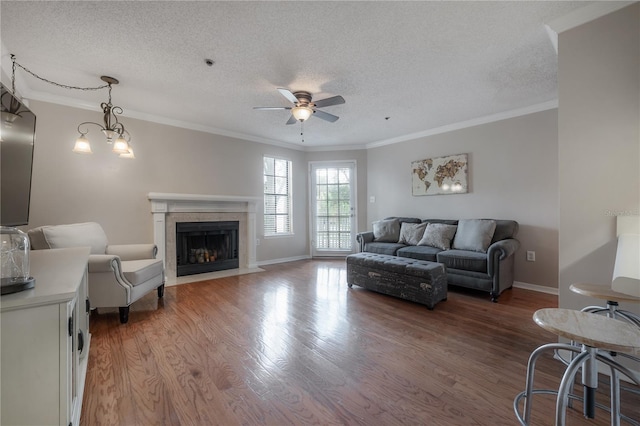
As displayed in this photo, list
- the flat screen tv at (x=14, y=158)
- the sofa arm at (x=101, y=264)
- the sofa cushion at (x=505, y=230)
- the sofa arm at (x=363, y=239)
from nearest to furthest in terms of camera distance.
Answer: the flat screen tv at (x=14, y=158), the sofa arm at (x=101, y=264), the sofa cushion at (x=505, y=230), the sofa arm at (x=363, y=239)

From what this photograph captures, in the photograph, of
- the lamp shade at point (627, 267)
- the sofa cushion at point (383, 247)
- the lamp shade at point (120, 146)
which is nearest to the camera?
the lamp shade at point (627, 267)

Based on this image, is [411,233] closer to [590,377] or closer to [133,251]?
[590,377]

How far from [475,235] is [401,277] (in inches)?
56.1

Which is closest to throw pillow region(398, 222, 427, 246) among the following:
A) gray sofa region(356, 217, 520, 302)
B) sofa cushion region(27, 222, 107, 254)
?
gray sofa region(356, 217, 520, 302)

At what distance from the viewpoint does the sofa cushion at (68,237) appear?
259 cm

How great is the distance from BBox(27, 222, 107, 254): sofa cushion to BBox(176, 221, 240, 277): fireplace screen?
1171mm

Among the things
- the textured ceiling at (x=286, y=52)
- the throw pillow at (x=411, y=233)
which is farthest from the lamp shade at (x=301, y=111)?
the throw pillow at (x=411, y=233)

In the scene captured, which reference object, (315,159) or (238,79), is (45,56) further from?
(315,159)

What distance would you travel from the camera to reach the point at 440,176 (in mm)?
4707

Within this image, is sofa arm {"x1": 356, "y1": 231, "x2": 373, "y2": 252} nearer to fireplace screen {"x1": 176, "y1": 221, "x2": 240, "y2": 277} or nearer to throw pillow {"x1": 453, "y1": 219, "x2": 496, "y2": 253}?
throw pillow {"x1": 453, "y1": 219, "x2": 496, "y2": 253}

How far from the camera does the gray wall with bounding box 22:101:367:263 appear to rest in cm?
331

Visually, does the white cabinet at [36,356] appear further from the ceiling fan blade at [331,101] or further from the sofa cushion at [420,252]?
the sofa cushion at [420,252]

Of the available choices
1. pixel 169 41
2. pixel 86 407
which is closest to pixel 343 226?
pixel 169 41

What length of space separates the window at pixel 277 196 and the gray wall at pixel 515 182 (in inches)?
101
